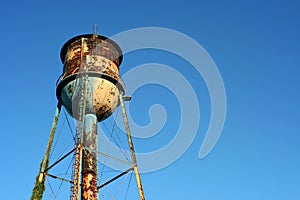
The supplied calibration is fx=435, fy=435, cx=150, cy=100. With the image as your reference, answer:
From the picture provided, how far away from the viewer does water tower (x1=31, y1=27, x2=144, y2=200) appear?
16656 millimetres

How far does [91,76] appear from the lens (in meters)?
18.2

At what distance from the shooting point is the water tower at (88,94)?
54.6 feet

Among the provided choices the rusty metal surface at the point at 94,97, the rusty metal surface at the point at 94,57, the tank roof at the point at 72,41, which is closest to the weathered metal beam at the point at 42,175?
the rusty metal surface at the point at 94,97

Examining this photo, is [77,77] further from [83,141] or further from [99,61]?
[83,141]

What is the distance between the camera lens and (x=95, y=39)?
64.1 ft

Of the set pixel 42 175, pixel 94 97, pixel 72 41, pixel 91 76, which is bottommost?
pixel 42 175

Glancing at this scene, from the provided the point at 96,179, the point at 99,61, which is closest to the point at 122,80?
the point at 99,61

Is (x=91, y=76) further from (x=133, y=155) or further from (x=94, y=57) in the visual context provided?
(x=133, y=155)

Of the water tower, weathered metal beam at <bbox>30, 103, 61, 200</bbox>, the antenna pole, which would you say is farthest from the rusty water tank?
weathered metal beam at <bbox>30, 103, 61, 200</bbox>

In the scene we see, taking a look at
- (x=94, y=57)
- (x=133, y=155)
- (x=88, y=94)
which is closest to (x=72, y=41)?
(x=94, y=57)

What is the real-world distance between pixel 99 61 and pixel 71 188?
18.7ft

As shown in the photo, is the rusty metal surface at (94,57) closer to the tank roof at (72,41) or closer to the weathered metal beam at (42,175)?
the tank roof at (72,41)

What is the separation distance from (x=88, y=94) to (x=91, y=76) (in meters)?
0.84

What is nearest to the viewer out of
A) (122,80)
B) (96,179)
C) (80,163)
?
(80,163)
